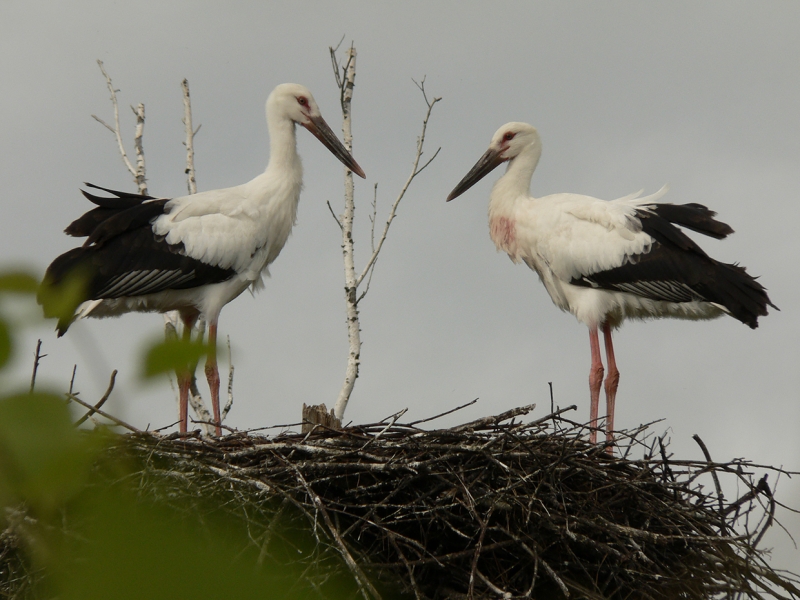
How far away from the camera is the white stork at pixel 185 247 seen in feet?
21.6

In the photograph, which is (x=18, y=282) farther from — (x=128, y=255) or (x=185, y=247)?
(x=185, y=247)

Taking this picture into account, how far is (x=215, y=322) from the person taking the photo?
22.7 ft

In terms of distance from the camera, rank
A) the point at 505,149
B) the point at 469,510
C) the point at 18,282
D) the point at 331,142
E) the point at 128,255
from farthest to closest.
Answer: the point at 505,149 → the point at 331,142 → the point at 128,255 → the point at 469,510 → the point at 18,282

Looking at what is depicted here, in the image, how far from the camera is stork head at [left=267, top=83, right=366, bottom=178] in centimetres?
793

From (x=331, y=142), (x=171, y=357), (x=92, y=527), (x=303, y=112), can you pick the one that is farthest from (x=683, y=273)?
(x=92, y=527)

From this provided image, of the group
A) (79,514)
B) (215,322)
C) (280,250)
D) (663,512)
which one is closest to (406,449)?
(663,512)

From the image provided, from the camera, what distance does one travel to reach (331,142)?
317 inches

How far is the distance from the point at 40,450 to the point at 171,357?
0.13 m

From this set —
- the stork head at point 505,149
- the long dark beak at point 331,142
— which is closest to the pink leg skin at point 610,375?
the stork head at point 505,149

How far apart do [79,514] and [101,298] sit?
6009mm

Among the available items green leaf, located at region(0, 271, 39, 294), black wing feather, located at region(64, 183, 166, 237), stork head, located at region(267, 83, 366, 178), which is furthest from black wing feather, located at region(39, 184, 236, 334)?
green leaf, located at region(0, 271, 39, 294)

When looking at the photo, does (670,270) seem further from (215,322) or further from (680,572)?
(215,322)

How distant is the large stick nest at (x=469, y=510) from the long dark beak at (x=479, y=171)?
155 inches

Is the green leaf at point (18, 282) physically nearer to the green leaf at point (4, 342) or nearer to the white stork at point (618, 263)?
the green leaf at point (4, 342)
